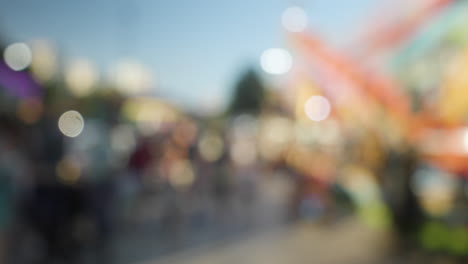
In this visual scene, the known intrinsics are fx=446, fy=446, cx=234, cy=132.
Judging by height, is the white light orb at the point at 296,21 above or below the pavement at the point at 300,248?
above

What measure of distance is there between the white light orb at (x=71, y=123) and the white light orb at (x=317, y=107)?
144cm

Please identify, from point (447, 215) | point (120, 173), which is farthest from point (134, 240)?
point (447, 215)

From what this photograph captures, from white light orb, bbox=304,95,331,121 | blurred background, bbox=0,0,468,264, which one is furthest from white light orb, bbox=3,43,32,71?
white light orb, bbox=304,95,331,121

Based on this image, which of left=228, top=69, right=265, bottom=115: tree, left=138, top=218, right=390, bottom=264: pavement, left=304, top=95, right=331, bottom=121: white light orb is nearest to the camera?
left=138, top=218, right=390, bottom=264: pavement

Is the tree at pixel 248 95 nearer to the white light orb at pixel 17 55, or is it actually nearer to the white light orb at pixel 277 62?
the white light orb at pixel 277 62

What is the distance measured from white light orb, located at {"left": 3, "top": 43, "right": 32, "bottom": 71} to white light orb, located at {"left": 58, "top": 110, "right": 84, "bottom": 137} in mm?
306

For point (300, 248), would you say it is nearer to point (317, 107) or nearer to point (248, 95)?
point (317, 107)

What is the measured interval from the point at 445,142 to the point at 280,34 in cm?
Result: 107

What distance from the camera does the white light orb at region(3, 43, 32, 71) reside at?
1.86 meters

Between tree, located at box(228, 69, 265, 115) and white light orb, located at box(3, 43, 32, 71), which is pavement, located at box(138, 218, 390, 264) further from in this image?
white light orb, located at box(3, 43, 32, 71)

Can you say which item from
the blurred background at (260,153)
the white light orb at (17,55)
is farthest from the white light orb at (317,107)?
the white light orb at (17,55)

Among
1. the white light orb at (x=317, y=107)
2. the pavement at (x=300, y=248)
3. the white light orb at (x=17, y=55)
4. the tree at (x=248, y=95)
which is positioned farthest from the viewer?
the white light orb at (x=317, y=107)

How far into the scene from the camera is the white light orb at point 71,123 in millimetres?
1881

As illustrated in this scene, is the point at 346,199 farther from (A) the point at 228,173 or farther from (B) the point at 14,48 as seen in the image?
(B) the point at 14,48
